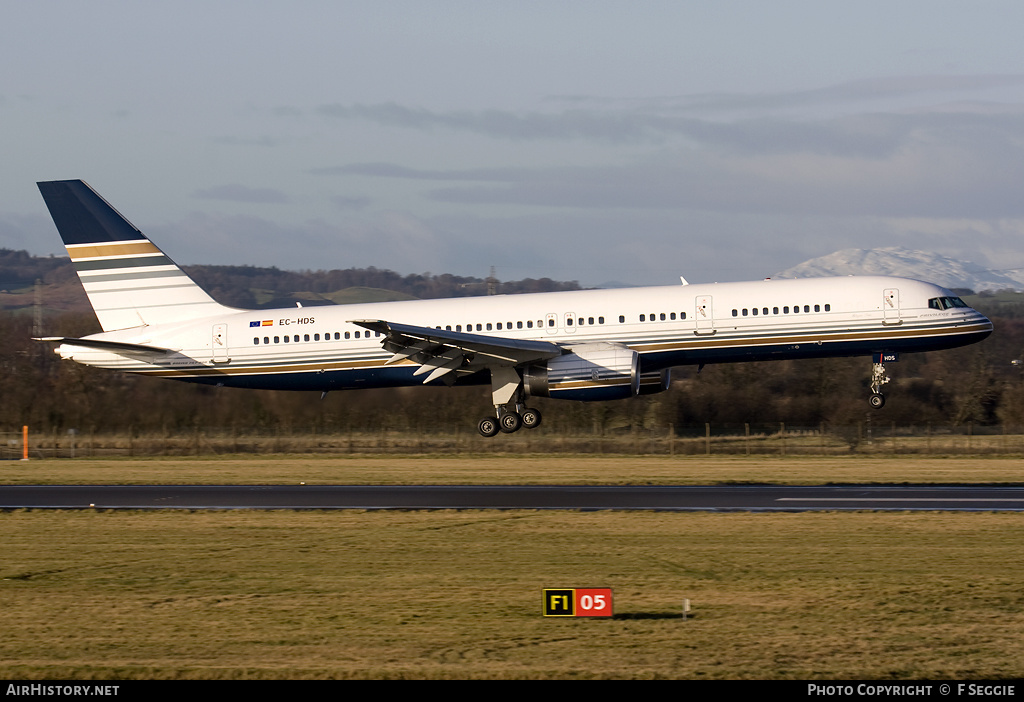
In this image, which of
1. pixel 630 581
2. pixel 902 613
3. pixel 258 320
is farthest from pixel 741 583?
pixel 258 320

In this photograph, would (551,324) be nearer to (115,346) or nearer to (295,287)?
(115,346)

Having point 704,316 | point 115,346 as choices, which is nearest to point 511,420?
point 704,316

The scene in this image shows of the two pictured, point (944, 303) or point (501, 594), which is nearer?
point (501, 594)

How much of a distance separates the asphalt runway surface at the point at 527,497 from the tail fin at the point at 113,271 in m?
8.73

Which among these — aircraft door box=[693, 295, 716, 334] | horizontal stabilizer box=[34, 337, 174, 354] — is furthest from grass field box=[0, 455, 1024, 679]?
horizontal stabilizer box=[34, 337, 174, 354]

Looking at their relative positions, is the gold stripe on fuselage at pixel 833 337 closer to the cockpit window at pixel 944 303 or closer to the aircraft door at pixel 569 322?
the cockpit window at pixel 944 303

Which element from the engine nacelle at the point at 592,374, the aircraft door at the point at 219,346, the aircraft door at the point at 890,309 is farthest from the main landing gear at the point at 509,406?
the aircraft door at the point at 890,309

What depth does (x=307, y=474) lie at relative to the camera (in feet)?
118

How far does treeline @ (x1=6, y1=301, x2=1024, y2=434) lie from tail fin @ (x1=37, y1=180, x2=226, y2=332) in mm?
5841

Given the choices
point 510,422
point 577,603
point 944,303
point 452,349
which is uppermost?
point 944,303

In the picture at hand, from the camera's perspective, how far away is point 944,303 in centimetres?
3378

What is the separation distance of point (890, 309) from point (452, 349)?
13893 millimetres

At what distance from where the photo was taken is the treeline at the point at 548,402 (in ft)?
143
